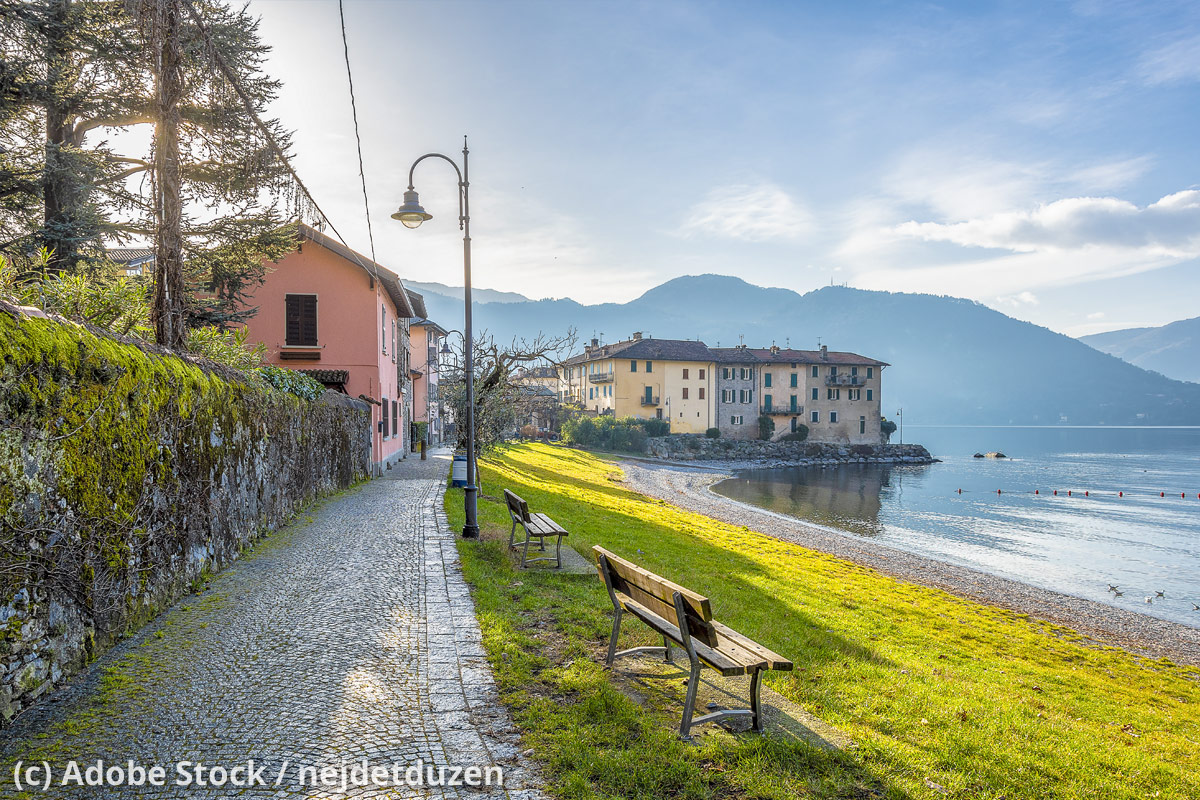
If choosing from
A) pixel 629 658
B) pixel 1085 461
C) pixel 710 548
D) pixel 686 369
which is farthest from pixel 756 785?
pixel 1085 461

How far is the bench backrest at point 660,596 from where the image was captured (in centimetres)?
405

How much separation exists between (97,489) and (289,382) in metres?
8.26

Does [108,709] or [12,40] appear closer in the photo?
[108,709]

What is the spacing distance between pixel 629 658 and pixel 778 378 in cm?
6939

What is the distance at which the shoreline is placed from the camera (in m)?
12.6

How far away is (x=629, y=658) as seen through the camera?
5.43 m

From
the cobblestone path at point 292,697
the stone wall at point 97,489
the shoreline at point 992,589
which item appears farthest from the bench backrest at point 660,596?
the shoreline at point 992,589

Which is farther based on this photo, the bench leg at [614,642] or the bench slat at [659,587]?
the bench leg at [614,642]

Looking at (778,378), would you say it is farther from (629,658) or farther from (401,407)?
(629,658)

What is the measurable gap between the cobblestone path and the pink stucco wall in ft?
52.1

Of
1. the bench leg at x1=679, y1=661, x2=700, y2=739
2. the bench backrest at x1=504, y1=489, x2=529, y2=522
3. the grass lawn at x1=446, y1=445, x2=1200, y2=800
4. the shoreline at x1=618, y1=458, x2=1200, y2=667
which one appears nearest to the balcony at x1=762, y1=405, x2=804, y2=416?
the shoreline at x1=618, y1=458, x2=1200, y2=667

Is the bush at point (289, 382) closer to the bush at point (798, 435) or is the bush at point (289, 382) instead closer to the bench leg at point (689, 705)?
the bench leg at point (689, 705)

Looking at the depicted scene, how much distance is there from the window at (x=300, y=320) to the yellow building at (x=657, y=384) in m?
43.2

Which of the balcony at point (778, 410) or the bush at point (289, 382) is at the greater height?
the bush at point (289, 382)
